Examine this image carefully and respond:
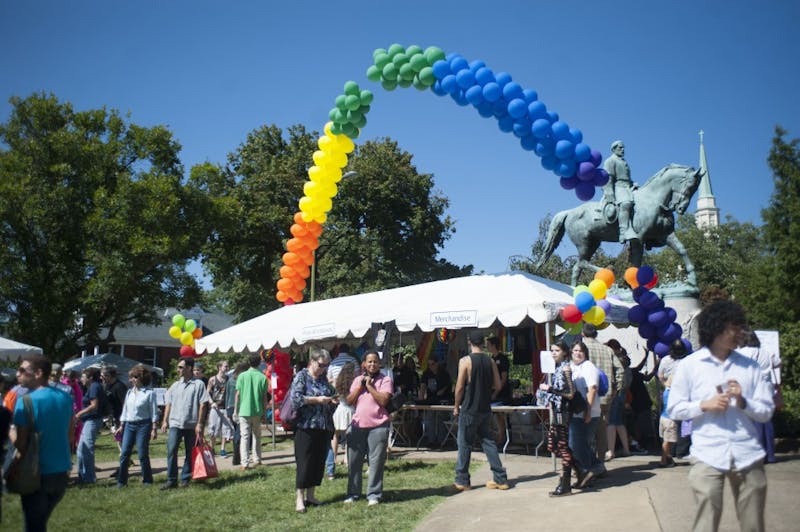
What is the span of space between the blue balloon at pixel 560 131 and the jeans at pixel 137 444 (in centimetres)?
768

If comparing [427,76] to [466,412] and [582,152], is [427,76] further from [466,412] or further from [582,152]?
[466,412]

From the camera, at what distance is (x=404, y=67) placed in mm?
12266

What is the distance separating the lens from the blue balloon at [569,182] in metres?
11.3

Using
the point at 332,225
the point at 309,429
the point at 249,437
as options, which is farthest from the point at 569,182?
the point at 332,225

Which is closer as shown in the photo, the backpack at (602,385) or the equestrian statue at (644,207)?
the backpack at (602,385)

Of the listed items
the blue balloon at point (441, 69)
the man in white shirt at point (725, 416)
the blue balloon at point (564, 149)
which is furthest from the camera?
the blue balloon at point (441, 69)

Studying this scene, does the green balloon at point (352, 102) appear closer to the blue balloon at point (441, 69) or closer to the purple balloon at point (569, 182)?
the blue balloon at point (441, 69)

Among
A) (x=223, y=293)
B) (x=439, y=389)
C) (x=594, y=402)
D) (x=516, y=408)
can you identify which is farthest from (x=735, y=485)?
(x=223, y=293)

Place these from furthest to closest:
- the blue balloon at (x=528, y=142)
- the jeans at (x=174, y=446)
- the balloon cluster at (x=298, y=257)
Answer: the balloon cluster at (x=298, y=257)
the blue balloon at (x=528, y=142)
the jeans at (x=174, y=446)

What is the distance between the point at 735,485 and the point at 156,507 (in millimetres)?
6532

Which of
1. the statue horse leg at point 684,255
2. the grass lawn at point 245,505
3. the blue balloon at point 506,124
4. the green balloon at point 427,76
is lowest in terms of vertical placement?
the grass lawn at point 245,505

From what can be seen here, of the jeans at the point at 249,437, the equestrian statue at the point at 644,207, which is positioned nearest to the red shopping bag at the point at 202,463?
the jeans at the point at 249,437

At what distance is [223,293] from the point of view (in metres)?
35.6

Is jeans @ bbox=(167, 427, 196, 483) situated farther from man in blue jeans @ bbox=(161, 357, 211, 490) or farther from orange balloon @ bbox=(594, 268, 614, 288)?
orange balloon @ bbox=(594, 268, 614, 288)
